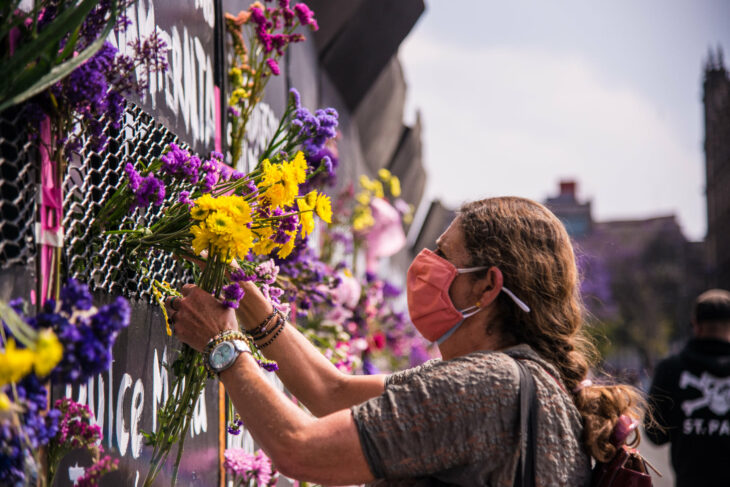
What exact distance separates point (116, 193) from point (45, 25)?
1.62 ft

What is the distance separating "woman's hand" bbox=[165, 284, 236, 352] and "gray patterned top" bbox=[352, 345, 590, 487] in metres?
0.41

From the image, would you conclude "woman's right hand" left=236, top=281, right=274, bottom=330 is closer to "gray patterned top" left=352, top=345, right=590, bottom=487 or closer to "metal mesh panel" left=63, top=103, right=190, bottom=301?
"metal mesh panel" left=63, top=103, right=190, bottom=301

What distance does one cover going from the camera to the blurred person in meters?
4.48

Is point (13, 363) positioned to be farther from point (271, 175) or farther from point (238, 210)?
point (271, 175)

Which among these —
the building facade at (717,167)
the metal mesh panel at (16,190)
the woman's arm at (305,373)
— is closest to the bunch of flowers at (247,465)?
the woman's arm at (305,373)

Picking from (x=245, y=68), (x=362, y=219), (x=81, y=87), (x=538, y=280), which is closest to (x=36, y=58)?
(x=81, y=87)

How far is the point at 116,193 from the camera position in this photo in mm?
1730

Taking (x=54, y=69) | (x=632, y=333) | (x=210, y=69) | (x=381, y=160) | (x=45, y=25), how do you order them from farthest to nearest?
(x=632, y=333)
(x=381, y=160)
(x=210, y=69)
(x=45, y=25)
(x=54, y=69)

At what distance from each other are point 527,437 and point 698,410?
3.30 m

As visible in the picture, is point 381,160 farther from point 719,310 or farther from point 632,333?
point 632,333

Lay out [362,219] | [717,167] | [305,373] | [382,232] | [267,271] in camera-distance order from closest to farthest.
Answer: [267,271], [305,373], [362,219], [382,232], [717,167]

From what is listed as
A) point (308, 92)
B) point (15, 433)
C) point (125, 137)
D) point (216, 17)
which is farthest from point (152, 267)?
point (308, 92)

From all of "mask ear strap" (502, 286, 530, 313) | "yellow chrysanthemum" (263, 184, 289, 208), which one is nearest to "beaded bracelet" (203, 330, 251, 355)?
"yellow chrysanthemum" (263, 184, 289, 208)

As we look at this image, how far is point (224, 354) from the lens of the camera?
70.0 inches
